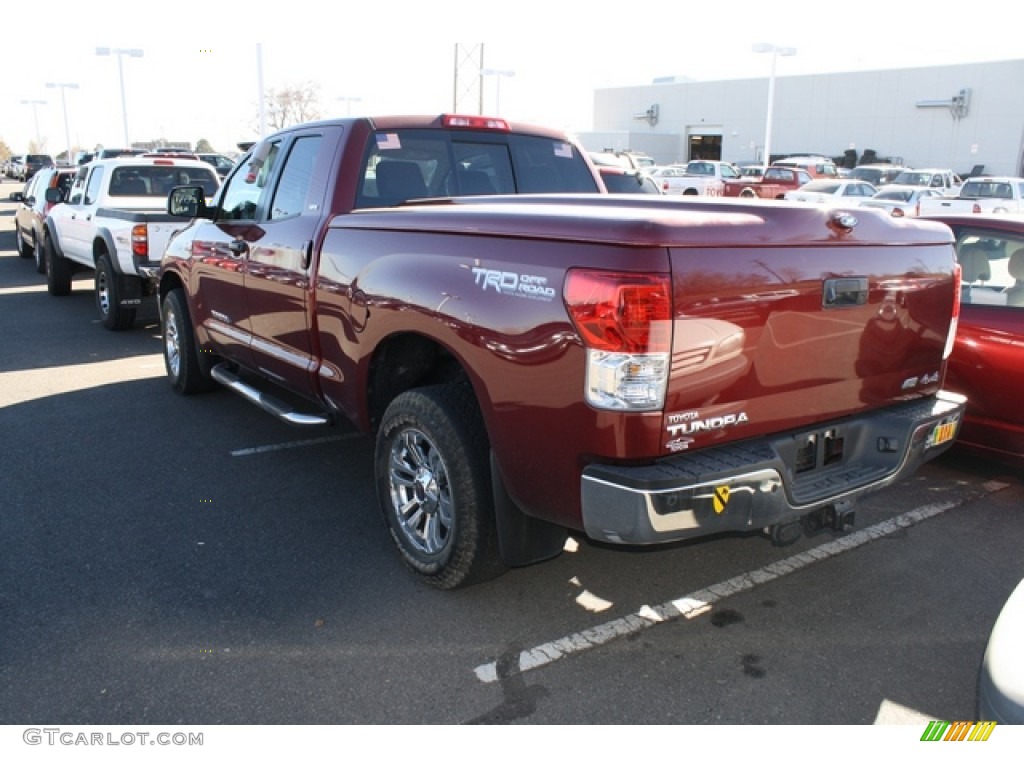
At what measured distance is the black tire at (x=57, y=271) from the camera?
12.6 metres

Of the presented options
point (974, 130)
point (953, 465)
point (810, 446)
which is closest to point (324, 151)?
point (810, 446)

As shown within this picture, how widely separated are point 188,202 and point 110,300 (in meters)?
4.52

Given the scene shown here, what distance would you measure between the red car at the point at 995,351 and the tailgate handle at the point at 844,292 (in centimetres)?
211

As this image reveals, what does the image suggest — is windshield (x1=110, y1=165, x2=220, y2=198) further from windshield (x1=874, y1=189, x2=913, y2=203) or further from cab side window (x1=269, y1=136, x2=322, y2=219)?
windshield (x1=874, y1=189, x2=913, y2=203)

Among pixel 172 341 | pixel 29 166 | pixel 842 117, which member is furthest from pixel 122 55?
pixel 842 117

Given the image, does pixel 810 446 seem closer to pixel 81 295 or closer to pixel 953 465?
pixel 953 465

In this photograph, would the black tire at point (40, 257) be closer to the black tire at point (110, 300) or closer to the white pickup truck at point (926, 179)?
the black tire at point (110, 300)

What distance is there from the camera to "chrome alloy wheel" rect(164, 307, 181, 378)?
268 inches

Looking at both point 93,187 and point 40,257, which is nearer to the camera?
point 93,187

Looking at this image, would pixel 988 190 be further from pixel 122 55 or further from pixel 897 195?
pixel 122 55

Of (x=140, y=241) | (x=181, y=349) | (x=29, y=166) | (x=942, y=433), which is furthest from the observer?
(x=29, y=166)

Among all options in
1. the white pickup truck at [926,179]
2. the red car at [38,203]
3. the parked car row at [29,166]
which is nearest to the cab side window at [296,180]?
the red car at [38,203]

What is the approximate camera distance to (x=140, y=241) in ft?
29.7

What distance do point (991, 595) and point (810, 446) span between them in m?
1.39
